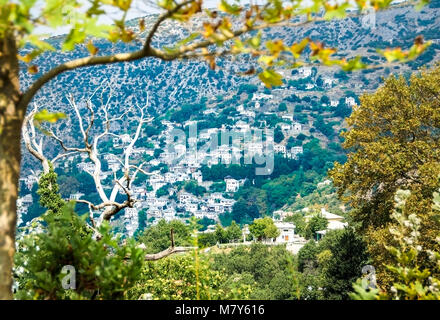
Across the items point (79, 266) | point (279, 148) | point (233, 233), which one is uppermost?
point (279, 148)

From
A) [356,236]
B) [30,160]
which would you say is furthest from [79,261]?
[30,160]

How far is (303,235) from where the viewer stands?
5797cm

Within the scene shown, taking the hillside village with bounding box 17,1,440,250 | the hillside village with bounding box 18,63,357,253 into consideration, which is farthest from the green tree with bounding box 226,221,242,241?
the hillside village with bounding box 18,63,357,253

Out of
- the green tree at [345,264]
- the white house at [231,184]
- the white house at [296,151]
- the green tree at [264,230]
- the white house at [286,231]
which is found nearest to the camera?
the green tree at [345,264]

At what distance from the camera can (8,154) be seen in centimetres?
169

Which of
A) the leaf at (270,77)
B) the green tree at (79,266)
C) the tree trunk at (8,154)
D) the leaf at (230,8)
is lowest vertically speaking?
the green tree at (79,266)

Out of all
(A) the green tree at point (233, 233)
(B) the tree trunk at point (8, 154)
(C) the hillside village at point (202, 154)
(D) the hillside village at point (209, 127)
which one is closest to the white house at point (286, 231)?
(A) the green tree at point (233, 233)

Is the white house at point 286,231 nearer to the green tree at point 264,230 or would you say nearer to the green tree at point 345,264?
the green tree at point 264,230

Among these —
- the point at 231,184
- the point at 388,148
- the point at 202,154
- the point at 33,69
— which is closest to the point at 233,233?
the point at 231,184

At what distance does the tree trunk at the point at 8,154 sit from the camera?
1659 millimetres

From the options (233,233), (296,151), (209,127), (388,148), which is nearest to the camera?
(388,148)

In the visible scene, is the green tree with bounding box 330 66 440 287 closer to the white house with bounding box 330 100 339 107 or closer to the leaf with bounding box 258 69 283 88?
the leaf with bounding box 258 69 283 88

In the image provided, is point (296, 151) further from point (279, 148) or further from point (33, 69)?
point (33, 69)
